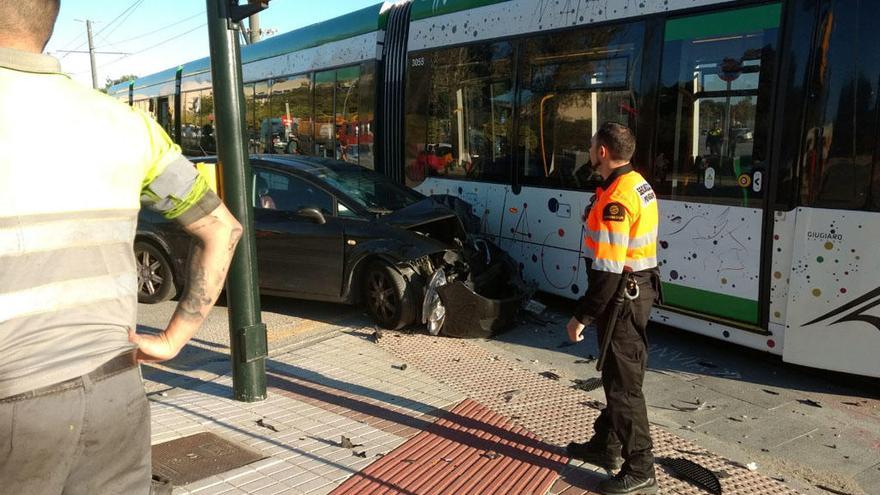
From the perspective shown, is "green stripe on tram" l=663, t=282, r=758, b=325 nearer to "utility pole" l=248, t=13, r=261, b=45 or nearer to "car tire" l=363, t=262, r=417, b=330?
"car tire" l=363, t=262, r=417, b=330

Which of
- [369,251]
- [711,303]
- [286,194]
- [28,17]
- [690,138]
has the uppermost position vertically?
[28,17]

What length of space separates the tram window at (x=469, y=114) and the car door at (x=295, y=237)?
2084mm

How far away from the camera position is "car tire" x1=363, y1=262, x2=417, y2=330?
281 inches

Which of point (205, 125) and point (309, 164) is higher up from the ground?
point (205, 125)

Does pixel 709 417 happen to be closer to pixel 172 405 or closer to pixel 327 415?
pixel 327 415

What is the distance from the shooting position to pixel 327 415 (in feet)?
16.7

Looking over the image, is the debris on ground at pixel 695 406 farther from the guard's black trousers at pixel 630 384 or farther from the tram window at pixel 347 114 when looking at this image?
the tram window at pixel 347 114

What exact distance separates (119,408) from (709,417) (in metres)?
4.38

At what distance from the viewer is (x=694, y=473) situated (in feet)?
13.9

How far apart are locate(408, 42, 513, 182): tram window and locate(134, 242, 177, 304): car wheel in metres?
3.45

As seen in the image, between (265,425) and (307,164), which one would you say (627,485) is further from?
(307,164)

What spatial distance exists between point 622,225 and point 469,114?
543 centimetres

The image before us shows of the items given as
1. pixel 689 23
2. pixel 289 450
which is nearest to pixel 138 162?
pixel 289 450

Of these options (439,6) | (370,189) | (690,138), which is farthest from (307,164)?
(690,138)
